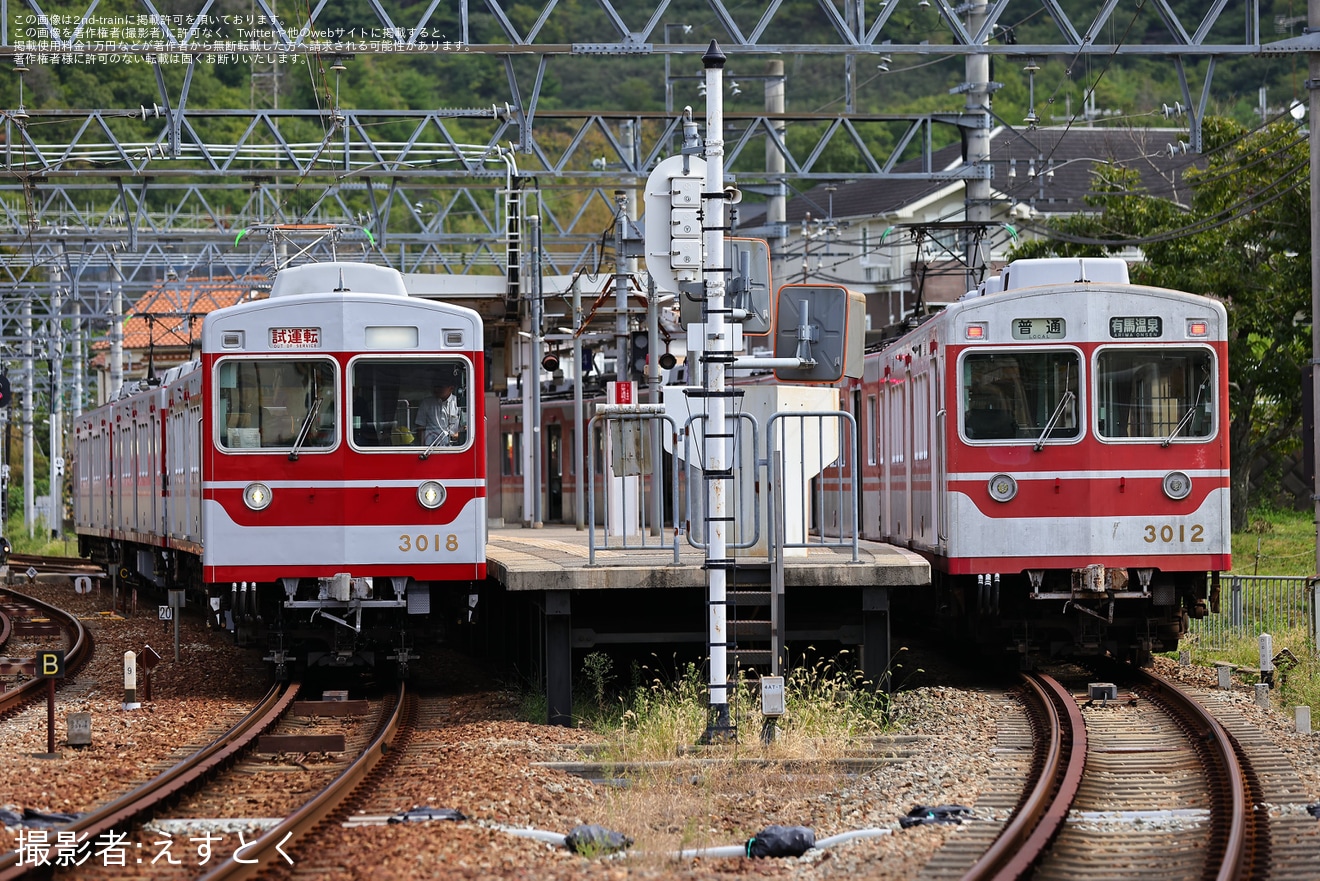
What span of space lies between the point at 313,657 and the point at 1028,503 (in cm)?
557

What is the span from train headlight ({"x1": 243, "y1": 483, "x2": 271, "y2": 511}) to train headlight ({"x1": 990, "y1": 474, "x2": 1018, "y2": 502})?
5317 mm

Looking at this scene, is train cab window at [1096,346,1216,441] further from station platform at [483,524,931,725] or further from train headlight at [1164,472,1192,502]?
station platform at [483,524,931,725]

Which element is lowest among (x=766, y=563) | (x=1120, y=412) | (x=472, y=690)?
(x=472, y=690)

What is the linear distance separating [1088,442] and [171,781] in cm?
726

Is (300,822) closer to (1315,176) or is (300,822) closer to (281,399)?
(281,399)

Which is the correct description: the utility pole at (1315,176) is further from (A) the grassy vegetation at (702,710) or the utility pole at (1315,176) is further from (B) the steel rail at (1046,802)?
(A) the grassy vegetation at (702,710)

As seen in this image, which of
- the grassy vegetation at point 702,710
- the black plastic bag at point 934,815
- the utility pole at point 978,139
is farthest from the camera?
the utility pole at point 978,139

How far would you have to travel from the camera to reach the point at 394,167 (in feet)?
77.9

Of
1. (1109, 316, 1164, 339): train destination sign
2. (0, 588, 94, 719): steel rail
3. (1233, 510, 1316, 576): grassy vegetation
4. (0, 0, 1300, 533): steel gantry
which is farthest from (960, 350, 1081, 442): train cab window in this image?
(1233, 510, 1316, 576): grassy vegetation

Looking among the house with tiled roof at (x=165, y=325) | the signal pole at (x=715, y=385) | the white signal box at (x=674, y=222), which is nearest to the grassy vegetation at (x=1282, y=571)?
the signal pole at (x=715, y=385)

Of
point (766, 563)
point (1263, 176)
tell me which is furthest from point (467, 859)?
point (1263, 176)

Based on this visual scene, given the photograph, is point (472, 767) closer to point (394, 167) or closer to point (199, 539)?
point (199, 539)

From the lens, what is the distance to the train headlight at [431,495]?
13.4m

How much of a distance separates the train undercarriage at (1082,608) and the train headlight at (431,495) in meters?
4.07
